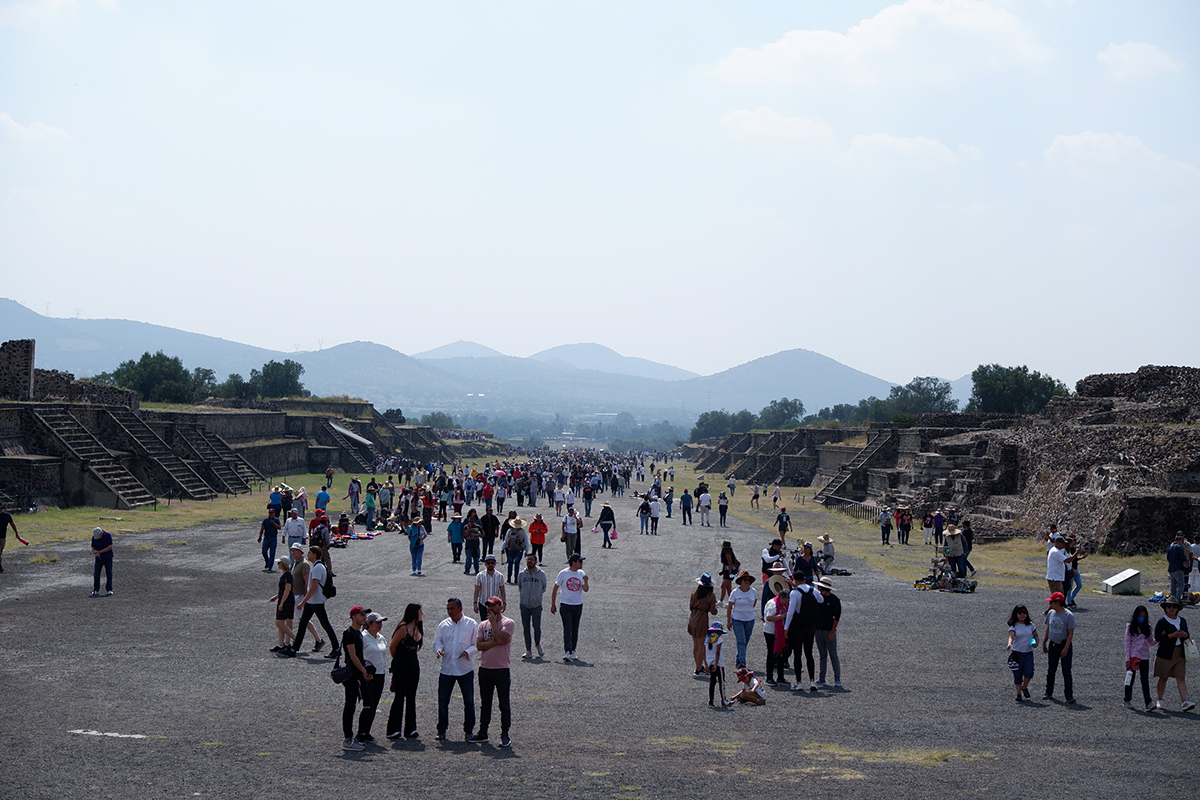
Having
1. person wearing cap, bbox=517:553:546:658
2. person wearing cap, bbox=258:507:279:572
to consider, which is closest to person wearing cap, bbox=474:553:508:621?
person wearing cap, bbox=517:553:546:658

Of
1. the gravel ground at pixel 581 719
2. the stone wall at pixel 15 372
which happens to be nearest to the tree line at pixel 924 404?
the gravel ground at pixel 581 719

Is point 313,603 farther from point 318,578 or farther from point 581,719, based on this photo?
point 581,719

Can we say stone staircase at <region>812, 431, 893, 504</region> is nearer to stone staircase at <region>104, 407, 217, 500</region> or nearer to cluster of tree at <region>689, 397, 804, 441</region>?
stone staircase at <region>104, 407, 217, 500</region>

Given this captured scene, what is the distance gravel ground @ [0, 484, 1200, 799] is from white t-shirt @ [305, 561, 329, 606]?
79cm

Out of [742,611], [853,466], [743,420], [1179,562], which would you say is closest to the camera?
[742,611]

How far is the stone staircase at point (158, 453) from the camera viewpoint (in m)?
32.8

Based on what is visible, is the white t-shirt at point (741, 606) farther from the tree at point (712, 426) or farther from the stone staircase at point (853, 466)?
the tree at point (712, 426)

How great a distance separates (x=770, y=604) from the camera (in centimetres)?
1131

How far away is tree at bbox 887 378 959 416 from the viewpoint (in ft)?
411

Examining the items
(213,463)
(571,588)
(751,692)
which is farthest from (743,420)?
(751,692)

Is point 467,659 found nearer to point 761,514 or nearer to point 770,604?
point 770,604

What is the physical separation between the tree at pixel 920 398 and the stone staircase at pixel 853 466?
78245 mm

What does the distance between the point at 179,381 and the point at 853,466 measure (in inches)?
2281

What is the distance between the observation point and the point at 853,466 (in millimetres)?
46062
